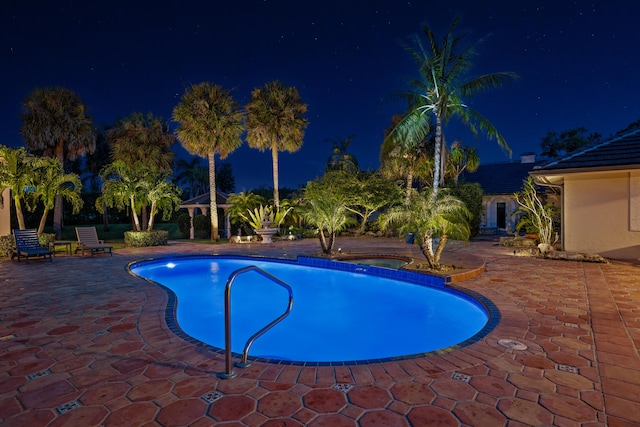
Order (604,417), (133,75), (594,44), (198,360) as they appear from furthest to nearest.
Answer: (133,75)
(594,44)
(198,360)
(604,417)

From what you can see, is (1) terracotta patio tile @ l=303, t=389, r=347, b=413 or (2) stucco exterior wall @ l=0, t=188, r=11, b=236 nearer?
(1) terracotta patio tile @ l=303, t=389, r=347, b=413

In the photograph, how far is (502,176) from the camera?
1054 inches

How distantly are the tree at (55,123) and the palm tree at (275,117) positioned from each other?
10.9 m

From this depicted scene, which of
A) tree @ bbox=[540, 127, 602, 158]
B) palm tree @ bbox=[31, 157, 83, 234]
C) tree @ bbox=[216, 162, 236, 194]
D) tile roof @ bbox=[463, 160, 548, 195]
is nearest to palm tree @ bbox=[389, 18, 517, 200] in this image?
palm tree @ bbox=[31, 157, 83, 234]

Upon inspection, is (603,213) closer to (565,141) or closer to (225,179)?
(565,141)

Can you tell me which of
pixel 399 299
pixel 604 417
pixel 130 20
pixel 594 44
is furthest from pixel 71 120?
pixel 594 44

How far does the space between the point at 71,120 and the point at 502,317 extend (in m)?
25.6

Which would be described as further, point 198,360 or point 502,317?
point 502,317

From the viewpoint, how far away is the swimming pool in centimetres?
584

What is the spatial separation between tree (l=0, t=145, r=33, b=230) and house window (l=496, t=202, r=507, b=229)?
2720cm

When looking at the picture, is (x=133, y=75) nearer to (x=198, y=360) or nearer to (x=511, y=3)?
(x=511, y=3)

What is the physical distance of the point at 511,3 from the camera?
73.3ft

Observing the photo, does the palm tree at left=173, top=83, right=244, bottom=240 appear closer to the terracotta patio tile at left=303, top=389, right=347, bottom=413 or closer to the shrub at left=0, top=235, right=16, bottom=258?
the shrub at left=0, top=235, right=16, bottom=258

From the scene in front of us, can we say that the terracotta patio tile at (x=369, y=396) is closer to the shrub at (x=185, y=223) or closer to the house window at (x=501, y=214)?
the shrub at (x=185, y=223)
